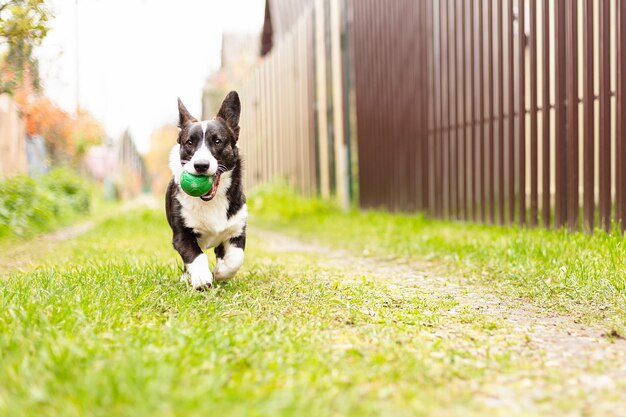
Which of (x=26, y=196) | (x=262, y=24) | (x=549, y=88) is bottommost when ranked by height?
(x=26, y=196)

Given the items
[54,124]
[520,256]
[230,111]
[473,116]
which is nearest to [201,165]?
[230,111]

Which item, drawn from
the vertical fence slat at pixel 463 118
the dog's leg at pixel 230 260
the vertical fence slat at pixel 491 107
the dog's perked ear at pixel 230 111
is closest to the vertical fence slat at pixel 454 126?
the vertical fence slat at pixel 463 118

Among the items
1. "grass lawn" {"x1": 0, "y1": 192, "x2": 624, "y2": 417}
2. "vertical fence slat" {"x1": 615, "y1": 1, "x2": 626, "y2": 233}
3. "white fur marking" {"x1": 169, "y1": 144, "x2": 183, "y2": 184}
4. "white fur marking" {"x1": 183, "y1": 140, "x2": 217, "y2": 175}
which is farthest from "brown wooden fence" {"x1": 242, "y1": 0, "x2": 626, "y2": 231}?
"white fur marking" {"x1": 169, "y1": 144, "x2": 183, "y2": 184}

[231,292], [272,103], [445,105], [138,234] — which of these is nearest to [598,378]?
[231,292]

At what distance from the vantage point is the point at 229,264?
394 cm

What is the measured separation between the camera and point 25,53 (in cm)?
500

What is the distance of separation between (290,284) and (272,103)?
1153 cm

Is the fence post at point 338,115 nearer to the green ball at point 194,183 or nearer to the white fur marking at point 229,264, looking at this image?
the white fur marking at point 229,264

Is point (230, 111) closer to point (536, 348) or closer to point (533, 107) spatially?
point (536, 348)

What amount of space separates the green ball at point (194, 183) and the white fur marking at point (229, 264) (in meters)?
0.45

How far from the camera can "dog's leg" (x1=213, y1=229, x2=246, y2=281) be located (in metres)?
3.94

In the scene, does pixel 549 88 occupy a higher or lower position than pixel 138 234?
higher

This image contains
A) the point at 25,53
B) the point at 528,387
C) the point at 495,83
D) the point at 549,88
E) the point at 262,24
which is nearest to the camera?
the point at 528,387

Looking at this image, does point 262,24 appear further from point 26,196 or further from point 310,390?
point 310,390
